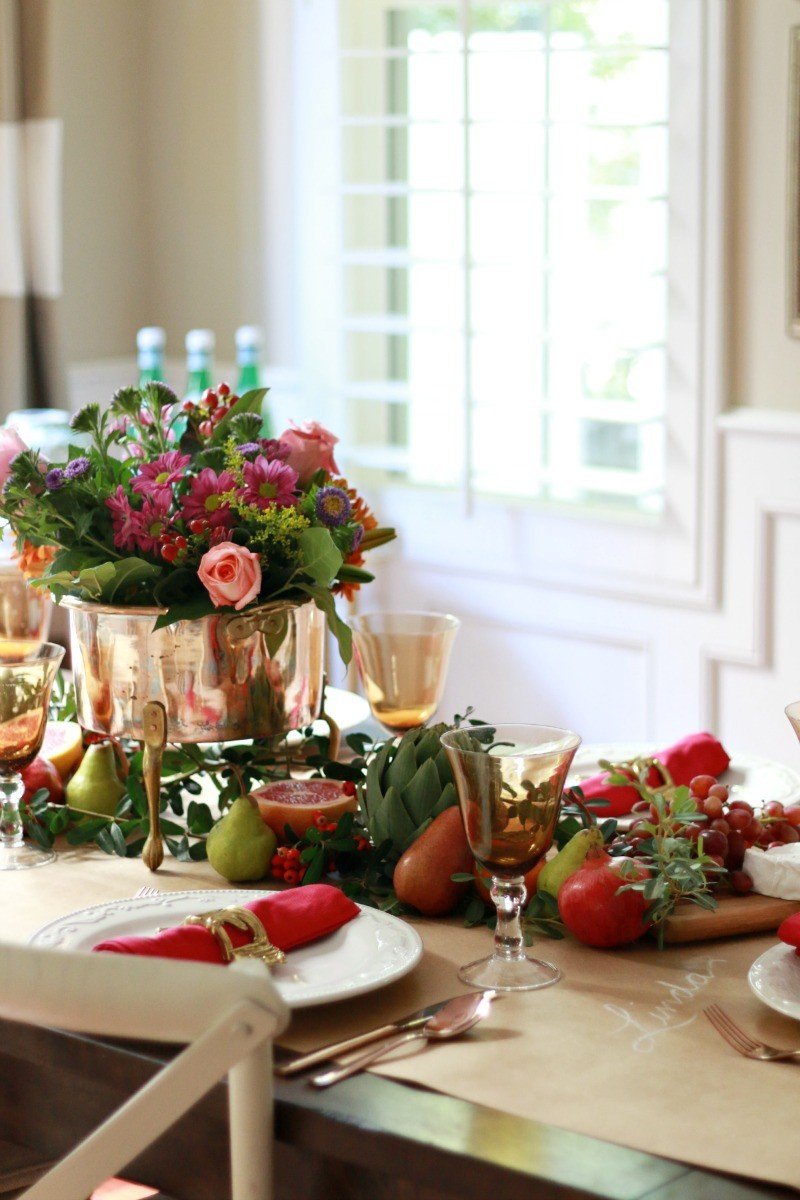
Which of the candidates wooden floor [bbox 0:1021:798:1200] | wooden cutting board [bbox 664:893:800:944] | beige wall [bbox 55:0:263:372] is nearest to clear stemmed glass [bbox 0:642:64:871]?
wooden floor [bbox 0:1021:798:1200]

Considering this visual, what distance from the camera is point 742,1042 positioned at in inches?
36.3

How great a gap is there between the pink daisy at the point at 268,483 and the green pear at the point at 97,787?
29 centimetres

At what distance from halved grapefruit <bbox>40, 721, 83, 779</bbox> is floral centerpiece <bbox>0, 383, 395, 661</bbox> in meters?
0.22

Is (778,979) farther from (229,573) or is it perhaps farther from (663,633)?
(663,633)

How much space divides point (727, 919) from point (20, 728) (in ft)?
1.94

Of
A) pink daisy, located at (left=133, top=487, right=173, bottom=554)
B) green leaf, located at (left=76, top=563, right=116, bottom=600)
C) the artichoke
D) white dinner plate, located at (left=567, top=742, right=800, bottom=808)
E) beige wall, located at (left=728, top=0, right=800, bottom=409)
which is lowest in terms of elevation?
white dinner plate, located at (left=567, top=742, right=800, bottom=808)

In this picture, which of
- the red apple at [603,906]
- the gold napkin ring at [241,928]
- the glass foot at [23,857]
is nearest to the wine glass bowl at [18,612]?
the glass foot at [23,857]

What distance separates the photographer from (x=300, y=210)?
10.6 ft

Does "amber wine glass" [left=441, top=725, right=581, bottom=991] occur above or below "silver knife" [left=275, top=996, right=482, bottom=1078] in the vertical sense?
Result: above

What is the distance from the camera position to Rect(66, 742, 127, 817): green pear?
4.54 feet

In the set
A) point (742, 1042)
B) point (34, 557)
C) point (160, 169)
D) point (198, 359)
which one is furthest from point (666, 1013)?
point (160, 169)

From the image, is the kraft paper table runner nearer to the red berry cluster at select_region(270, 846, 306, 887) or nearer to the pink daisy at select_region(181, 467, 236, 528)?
the red berry cluster at select_region(270, 846, 306, 887)

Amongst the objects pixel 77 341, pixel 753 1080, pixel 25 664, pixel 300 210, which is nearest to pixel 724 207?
pixel 300 210

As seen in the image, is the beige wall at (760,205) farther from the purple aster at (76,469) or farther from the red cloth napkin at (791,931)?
the red cloth napkin at (791,931)
